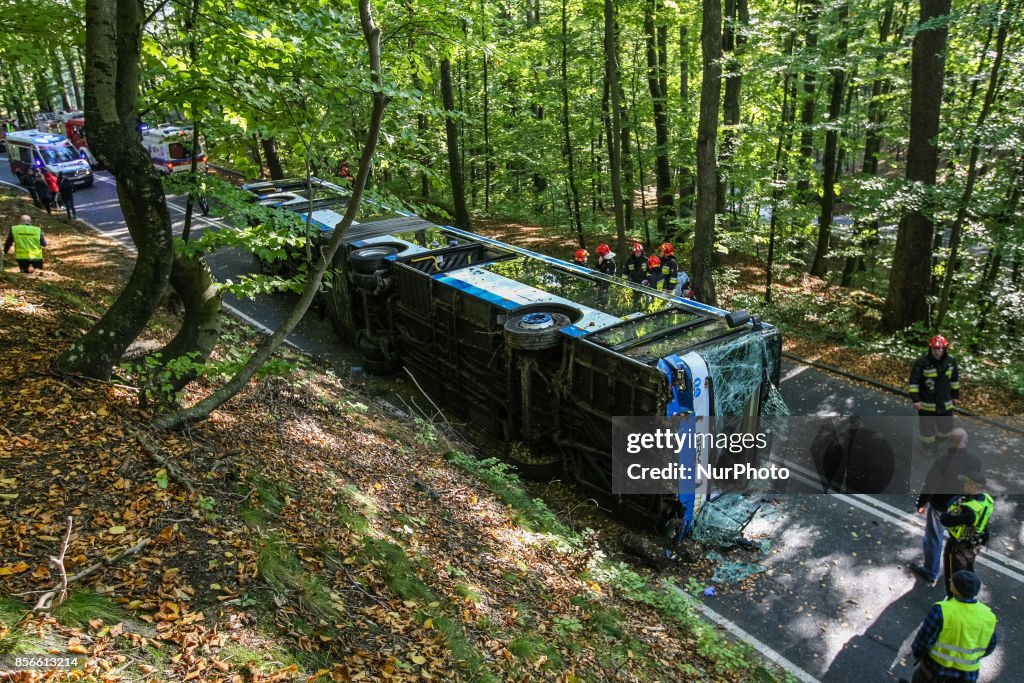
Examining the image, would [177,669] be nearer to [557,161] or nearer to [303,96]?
[303,96]

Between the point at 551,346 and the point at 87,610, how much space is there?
6199mm

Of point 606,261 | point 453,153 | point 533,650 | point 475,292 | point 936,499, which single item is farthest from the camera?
point 453,153

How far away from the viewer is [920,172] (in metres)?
13.7

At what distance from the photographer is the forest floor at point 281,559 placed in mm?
4117

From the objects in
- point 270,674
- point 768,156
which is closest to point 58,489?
point 270,674

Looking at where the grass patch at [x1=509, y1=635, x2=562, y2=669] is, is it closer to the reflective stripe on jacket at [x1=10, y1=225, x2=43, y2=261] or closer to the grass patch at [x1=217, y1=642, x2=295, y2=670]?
the grass patch at [x1=217, y1=642, x2=295, y2=670]

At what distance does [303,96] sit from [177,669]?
15.8ft

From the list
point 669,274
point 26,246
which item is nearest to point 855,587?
point 669,274

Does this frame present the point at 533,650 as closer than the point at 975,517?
Yes

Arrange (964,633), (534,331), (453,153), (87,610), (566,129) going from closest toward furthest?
(87,610), (964,633), (534,331), (453,153), (566,129)

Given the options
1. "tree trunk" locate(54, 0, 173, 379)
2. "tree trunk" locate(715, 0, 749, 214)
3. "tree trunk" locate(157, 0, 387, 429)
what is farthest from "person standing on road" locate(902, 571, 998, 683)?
"tree trunk" locate(715, 0, 749, 214)

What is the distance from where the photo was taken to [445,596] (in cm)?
563

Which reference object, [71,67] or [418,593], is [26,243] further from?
[71,67]

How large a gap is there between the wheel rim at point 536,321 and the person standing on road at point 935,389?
5.31 metres
